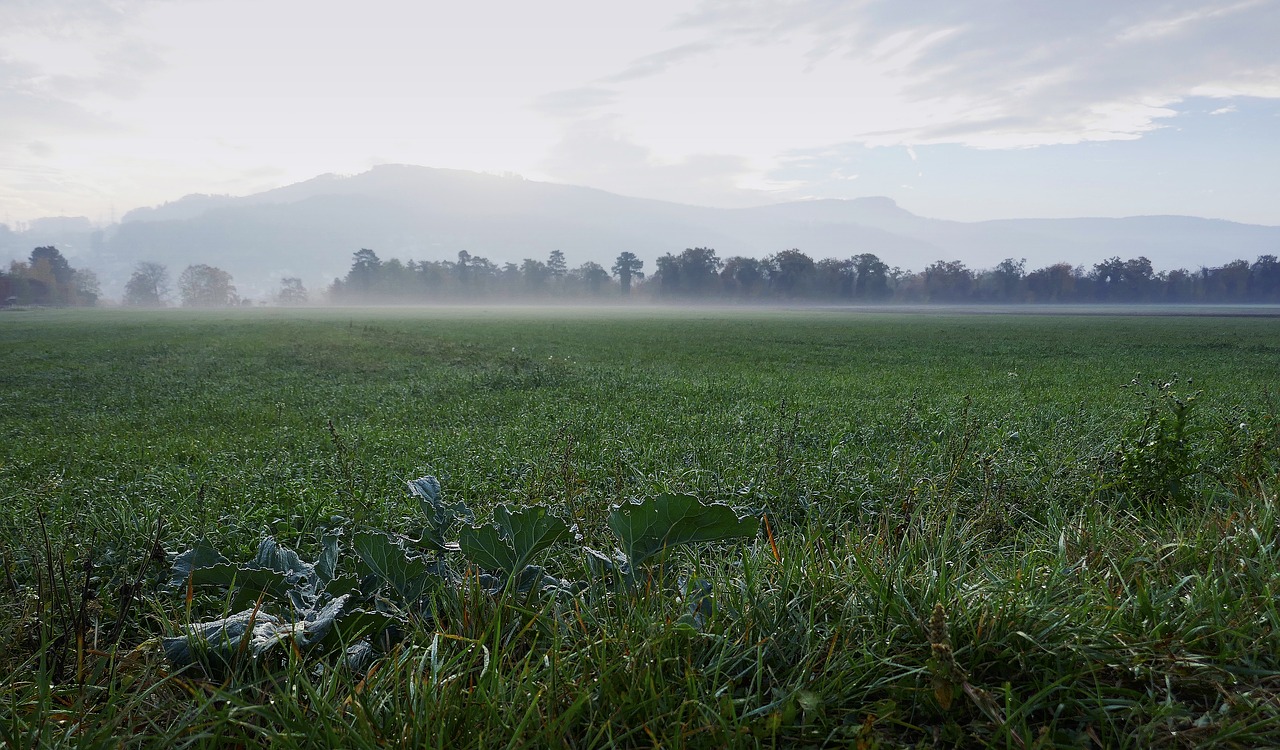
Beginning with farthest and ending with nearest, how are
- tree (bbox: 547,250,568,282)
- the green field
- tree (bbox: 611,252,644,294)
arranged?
1. tree (bbox: 547,250,568,282)
2. tree (bbox: 611,252,644,294)
3. the green field

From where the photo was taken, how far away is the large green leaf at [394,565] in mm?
2938

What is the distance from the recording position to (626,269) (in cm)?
14462

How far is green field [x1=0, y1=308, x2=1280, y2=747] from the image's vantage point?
7.01ft

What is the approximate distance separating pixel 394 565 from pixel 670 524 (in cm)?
122

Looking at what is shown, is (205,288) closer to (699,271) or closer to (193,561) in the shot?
(699,271)

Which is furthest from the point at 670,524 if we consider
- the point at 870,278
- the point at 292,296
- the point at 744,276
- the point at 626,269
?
the point at 292,296

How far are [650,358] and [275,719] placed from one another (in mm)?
17360

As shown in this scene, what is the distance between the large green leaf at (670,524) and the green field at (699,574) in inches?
5.7

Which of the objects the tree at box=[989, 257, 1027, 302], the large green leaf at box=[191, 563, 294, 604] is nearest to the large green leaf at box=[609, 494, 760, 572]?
the large green leaf at box=[191, 563, 294, 604]

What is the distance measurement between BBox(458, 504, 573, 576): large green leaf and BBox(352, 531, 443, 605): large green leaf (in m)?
0.22

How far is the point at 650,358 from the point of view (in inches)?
768

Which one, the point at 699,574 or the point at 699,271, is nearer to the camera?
the point at 699,574

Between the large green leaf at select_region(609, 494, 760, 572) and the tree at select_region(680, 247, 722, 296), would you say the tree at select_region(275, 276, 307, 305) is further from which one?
the large green leaf at select_region(609, 494, 760, 572)

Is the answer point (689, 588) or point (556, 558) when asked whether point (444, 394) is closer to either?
point (556, 558)
